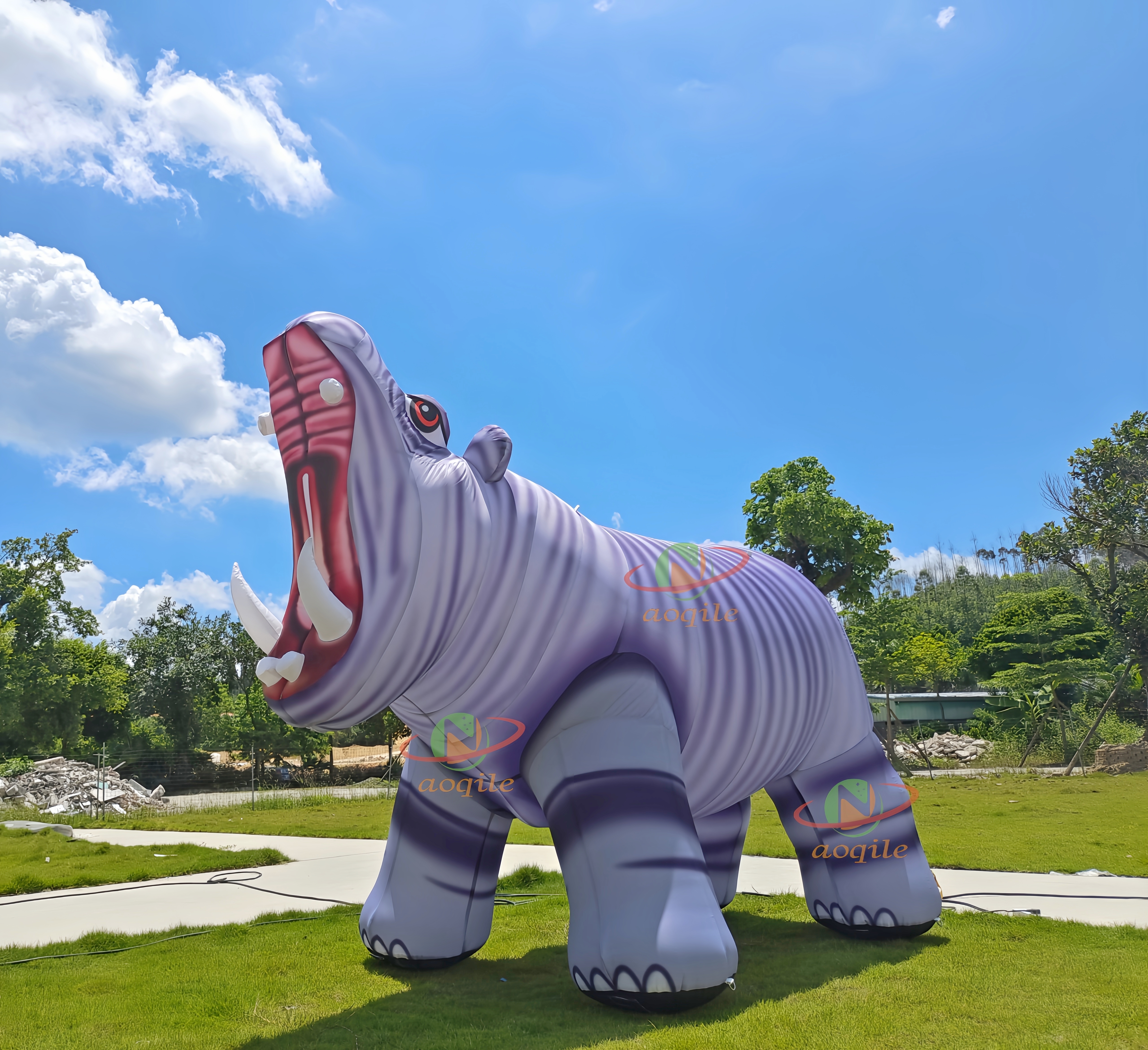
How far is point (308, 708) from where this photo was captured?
2562 millimetres

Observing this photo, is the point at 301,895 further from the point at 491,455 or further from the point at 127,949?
the point at 491,455

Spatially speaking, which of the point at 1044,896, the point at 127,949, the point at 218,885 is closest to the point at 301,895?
the point at 218,885

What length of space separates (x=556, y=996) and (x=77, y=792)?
52.5 ft

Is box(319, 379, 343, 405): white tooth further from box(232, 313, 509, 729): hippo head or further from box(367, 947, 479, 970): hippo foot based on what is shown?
box(367, 947, 479, 970): hippo foot

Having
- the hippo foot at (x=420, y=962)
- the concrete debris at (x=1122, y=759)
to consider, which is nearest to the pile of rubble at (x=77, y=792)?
the hippo foot at (x=420, y=962)

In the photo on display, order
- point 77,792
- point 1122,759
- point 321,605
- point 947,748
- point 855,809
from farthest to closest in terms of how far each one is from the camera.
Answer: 1. point 947,748
2. point 1122,759
3. point 77,792
4. point 855,809
5. point 321,605

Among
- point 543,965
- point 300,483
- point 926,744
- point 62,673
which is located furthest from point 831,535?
point 62,673

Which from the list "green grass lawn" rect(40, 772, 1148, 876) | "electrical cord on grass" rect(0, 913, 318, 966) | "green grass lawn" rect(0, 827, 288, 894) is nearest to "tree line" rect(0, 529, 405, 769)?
"green grass lawn" rect(40, 772, 1148, 876)

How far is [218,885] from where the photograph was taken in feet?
22.3

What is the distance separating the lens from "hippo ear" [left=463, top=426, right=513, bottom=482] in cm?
305

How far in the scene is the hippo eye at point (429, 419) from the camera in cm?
297

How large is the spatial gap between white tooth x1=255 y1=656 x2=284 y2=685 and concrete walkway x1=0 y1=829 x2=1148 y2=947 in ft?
11.1

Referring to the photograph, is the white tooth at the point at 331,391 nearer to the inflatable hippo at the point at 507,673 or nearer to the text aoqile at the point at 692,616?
the inflatable hippo at the point at 507,673

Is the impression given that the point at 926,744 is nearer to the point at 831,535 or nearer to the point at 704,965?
the point at 831,535
